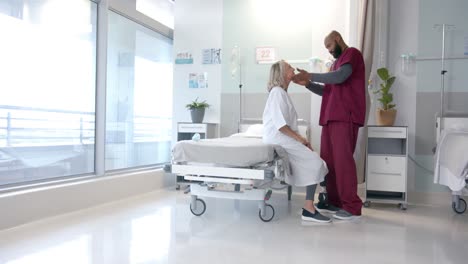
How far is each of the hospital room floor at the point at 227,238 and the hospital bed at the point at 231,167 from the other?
28 centimetres

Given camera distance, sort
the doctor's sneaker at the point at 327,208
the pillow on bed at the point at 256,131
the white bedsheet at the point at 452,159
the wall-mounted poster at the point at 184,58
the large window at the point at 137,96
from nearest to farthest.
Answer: the white bedsheet at the point at 452,159 < the doctor's sneaker at the point at 327,208 < the pillow on bed at the point at 256,131 < the large window at the point at 137,96 < the wall-mounted poster at the point at 184,58

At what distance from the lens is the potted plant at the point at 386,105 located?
14.5ft

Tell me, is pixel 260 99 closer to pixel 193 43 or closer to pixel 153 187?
pixel 193 43

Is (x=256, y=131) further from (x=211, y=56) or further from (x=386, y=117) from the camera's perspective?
(x=211, y=56)

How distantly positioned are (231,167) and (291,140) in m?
0.66

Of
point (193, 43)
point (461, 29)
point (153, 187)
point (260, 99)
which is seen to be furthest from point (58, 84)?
point (461, 29)

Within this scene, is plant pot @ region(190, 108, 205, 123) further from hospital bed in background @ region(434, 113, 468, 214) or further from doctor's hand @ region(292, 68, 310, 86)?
hospital bed in background @ region(434, 113, 468, 214)

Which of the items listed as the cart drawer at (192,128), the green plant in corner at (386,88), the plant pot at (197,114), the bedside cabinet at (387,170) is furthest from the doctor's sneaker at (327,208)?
the plant pot at (197,114)

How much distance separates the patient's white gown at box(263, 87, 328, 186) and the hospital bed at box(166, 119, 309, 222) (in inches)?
4.5

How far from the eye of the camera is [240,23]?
5461 mm

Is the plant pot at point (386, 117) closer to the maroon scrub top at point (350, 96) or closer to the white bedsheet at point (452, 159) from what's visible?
the white bedsheet at point (452, 159)

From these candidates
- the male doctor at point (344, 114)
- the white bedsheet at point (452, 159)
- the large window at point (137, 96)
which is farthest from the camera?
the large window at point (137, 96)

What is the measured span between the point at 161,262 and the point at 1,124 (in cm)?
212

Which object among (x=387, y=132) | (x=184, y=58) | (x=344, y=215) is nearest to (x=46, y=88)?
(x=184, y=58)
